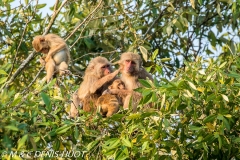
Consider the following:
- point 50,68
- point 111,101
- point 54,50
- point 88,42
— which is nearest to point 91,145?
point 111,101

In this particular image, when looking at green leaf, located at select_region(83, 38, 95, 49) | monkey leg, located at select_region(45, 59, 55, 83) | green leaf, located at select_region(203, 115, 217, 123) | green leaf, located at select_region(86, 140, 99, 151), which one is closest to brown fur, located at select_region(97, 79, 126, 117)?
monkey leg, located at select_region(45, 59, 55, 83)

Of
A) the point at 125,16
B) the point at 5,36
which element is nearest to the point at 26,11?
the point at 5,36

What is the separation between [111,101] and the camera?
34.7ft

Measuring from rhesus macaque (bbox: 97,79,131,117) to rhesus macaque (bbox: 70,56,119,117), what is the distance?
5.0 inches

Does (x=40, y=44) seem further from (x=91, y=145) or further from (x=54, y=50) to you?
(x=91, y=145)

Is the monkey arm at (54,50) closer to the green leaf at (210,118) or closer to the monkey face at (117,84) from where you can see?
the monkey face at (117,84)

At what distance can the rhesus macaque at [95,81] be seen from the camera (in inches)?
433

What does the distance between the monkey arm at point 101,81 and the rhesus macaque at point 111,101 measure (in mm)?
135

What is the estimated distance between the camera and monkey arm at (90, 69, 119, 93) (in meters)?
11.0

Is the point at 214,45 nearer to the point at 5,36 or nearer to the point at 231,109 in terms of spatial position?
the point at 5,36

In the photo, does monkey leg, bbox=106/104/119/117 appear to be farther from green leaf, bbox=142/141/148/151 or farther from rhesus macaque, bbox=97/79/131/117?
green leaf, bbox=142/141/148/151

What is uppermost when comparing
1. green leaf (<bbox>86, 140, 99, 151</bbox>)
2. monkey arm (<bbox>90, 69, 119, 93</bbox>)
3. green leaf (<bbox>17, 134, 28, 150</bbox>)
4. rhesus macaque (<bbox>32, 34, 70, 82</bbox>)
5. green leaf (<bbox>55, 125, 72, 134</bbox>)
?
rhesus macaque (<bbox>32, 34, 70, 82</bbox>)

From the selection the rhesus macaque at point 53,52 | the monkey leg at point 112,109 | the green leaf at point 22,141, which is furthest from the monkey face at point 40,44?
the green leaf at point 22,141

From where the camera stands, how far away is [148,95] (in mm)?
8234
